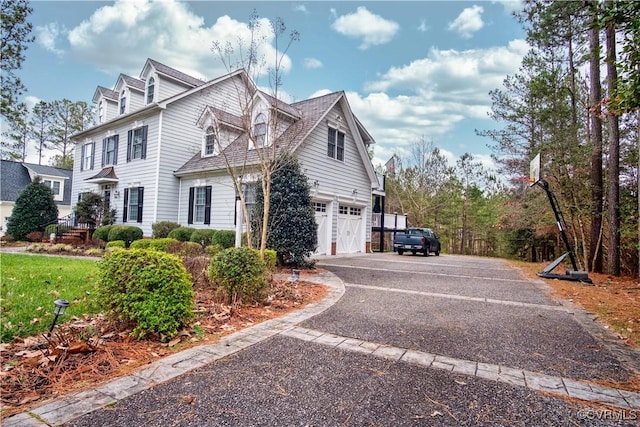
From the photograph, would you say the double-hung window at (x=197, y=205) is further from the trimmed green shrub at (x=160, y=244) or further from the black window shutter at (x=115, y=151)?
the black window shutter at (x=115, y=151)

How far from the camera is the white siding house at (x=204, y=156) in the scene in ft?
45.5

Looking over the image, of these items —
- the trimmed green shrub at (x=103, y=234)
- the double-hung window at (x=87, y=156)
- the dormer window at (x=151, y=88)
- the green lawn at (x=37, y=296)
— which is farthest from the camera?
the double-hung window at (x=87, y=156)

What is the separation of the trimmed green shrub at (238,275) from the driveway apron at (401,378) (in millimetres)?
1141

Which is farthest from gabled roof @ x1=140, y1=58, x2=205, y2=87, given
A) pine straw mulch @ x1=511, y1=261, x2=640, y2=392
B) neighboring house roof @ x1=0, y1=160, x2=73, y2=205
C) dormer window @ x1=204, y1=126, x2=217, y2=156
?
neighboring house roof @ x1=0, y1=160, x2=73, y2=205

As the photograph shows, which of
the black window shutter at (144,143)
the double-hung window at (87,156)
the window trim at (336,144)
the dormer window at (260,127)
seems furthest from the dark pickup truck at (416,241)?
the double-hung window at (87,156)

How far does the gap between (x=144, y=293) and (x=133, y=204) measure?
14.2m

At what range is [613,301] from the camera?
21.3ft

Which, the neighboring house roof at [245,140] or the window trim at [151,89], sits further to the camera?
the window trim at [151,89]

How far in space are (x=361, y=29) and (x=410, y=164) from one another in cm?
1904

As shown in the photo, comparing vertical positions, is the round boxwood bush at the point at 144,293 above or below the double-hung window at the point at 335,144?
below

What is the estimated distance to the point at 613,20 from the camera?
415cm

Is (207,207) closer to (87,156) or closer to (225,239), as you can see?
(225,239)

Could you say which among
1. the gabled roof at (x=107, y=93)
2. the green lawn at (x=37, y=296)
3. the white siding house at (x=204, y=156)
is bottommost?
the green lawn at (x=37, y=296)

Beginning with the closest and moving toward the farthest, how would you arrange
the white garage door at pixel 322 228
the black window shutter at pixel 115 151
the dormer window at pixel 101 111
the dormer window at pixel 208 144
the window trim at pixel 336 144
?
the white garage door at pixel 322 228, the window trim at pixel 336 144, the dormer window at pixel 208 144, the black window shutter at pixel 115 151, the dormer window at pixel 101 111
